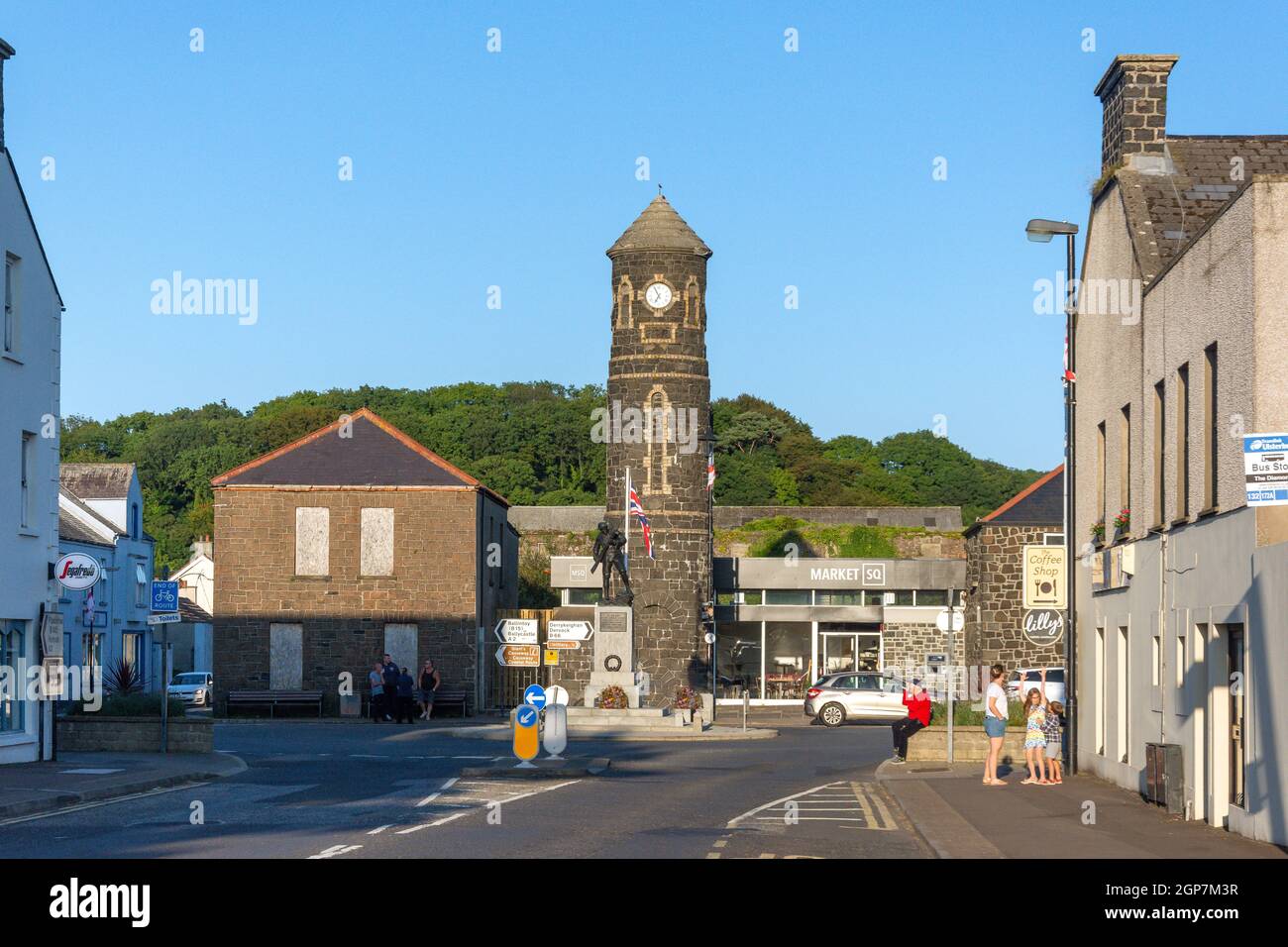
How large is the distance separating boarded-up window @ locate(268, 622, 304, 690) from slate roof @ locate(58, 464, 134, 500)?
1438 centimetres

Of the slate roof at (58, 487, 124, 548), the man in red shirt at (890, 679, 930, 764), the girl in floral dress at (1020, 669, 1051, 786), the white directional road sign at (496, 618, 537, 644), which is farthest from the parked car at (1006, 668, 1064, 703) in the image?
the slate roof at (58, 487, 124, 548)

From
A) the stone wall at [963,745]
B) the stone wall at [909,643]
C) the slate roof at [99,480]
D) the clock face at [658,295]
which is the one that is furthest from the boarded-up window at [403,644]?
the stone wall at [963,745]

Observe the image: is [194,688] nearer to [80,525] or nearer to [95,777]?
[80,525]

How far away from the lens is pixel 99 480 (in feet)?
220

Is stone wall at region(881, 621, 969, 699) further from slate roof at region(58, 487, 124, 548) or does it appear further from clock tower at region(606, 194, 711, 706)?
slate roof at region(58, 487, 124, 548)

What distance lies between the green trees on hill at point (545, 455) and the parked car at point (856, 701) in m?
60.5

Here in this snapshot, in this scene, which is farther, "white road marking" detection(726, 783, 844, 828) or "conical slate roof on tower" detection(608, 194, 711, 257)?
"conical slate roof on tower" detection(608, 194, 711, 257)

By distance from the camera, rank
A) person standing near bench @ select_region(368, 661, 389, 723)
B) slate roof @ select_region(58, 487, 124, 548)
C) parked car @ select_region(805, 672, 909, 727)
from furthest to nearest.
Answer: slate roof @ select_region(58, 487, 124, 548), person standing near bench @ select_region(368, 661, 389, 723), parked car @ select_region(805, 672, 909, 727)

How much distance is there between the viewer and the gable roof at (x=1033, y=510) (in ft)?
184

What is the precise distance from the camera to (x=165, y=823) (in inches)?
742

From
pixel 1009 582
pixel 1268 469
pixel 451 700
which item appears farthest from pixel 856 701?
pixel 1268 469

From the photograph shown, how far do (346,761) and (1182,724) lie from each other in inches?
612

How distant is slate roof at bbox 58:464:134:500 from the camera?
66.4 m
